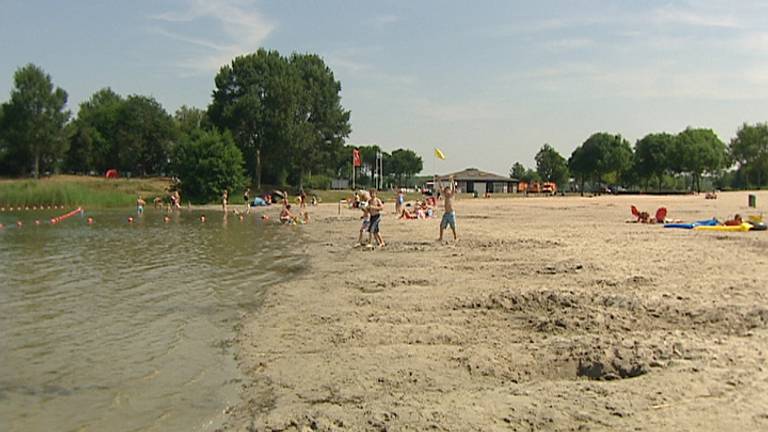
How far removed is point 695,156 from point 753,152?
79.9 feet

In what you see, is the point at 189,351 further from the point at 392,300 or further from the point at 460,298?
the point at 460,298

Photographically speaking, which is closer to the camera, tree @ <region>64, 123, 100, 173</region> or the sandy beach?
the sandy beach

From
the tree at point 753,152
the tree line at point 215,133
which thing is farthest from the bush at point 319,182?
the tree at point 753,152

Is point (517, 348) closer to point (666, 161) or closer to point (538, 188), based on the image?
point (538, 188)

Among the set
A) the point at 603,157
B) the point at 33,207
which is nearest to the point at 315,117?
the point at 33,207

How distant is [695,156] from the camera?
9662 cm

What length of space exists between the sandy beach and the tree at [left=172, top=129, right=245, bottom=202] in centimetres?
4895

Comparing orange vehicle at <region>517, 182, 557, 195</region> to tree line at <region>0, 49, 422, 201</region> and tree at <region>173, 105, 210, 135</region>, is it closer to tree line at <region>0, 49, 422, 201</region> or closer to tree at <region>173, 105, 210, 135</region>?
tree line at <region>0, 49, 422, 201</region>

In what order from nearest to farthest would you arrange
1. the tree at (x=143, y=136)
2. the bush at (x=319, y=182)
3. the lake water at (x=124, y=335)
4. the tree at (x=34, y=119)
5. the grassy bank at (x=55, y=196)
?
the lake water at (x=124, y=335) < the grassy bank at (x=55, y=196) < the tree at (x=34, y=119) < the tree at (x=143, y=136) < the bush at (x=319, y=182)

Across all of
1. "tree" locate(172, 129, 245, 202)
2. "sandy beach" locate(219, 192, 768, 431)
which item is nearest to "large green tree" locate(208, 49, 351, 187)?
"tree" locate(172, 129, 245, 202)

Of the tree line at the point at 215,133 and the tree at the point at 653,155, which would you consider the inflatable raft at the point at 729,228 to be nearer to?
the tree line at the point at 215,133

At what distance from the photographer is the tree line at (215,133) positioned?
6069 centimetres

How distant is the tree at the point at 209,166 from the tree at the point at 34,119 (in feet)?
86.1

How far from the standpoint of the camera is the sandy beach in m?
4.51
